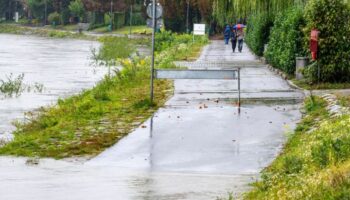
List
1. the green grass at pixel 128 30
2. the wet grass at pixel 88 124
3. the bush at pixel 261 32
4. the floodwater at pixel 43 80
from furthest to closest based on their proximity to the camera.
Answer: the green grass at pixel 128 30
the bush at pixel 261 32
the floodwater at pixel 43 80
the wet grass at pixel 88 124

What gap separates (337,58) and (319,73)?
0.61 meters

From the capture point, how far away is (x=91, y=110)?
20.1 meters

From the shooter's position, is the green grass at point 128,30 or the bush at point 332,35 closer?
the bush at point 332,35

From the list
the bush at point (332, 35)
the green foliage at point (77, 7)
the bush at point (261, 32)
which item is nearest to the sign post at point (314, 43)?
the bush at point (332, 35)

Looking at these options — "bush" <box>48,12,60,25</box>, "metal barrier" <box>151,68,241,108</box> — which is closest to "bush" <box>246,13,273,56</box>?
"metal barrier" <box>151,68,241,108</box>

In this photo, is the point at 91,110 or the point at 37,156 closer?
the point at 37,156

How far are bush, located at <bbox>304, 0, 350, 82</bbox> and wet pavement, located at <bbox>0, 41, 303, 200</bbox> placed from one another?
9.87 ft

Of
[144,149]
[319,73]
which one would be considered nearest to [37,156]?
[144,149]

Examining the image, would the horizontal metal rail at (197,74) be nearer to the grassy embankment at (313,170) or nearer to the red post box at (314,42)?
the red post box at (314,42)

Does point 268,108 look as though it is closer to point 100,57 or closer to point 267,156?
point 267,156

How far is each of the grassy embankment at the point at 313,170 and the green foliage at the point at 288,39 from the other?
39.2 feet

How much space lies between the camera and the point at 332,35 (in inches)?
908

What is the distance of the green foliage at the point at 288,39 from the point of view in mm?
25672

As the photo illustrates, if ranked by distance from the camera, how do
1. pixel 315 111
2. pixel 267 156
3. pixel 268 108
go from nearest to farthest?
pixel 267 156 < pixel 315 111 < pixel 268 108
